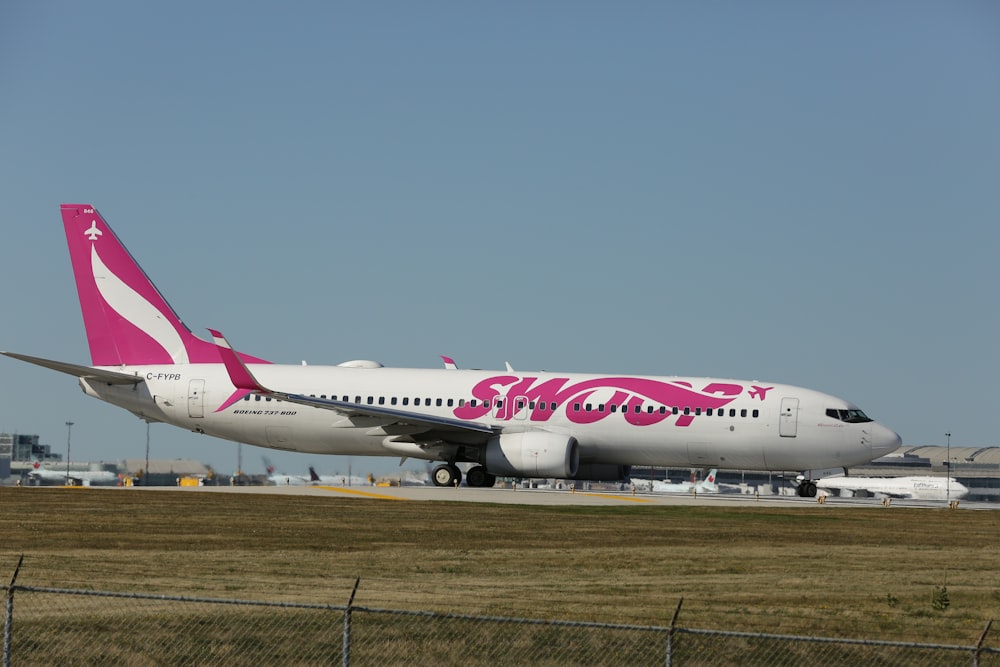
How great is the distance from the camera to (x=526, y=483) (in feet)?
271

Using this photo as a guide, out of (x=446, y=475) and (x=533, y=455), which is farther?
(x=446, y=475)

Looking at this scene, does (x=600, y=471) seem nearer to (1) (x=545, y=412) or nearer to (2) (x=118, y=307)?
(1) (x=545, y=412)

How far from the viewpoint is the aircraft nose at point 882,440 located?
147 feet

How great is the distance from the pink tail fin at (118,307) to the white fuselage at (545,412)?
0.68m

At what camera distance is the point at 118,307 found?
1980 inches

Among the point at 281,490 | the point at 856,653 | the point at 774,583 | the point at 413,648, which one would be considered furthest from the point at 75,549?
the point at 281,490

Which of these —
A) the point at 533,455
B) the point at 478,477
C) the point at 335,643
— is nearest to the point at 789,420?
the point at 533,455

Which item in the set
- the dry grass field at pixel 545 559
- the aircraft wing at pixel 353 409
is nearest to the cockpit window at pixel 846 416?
the dry grass field at pixel 545 559

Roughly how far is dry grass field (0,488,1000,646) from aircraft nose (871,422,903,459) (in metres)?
6.62

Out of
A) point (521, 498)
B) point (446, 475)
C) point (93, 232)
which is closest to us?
point (521, 498)

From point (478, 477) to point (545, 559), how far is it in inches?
912

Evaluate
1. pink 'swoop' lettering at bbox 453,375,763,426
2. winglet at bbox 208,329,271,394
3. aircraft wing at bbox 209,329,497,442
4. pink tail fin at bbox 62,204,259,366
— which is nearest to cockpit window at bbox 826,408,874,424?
pink 'swoop' lettering at bbox 453,375,763,426

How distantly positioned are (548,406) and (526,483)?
3714 centimetres

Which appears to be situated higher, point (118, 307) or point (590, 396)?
point (118, 307)
